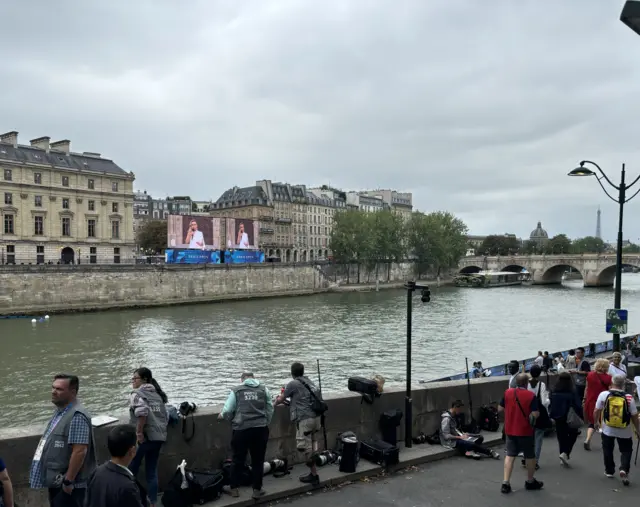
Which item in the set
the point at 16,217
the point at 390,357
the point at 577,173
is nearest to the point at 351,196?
the point at 16,217

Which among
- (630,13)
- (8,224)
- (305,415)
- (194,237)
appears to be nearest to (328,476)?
(305,415)

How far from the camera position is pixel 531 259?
92.1 metres

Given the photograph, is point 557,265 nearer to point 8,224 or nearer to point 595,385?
point 8,224

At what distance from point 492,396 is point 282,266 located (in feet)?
190

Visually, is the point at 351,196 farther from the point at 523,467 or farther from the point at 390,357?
the point at 523,467

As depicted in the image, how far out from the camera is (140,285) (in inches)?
2030

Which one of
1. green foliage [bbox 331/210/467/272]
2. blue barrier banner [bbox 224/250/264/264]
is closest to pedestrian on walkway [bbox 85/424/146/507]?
blue barrier banner [bbox 224/250/264/264]

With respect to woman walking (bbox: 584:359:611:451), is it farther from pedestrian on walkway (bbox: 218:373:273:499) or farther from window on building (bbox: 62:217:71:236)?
window on building (bbox: 62:217:71:236)

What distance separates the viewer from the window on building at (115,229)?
6359 centimetres

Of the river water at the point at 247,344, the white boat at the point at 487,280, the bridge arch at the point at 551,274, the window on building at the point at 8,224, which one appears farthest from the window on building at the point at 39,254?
the bridge arch at the point at 551,274

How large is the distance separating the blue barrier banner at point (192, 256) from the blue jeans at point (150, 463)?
1969 inches

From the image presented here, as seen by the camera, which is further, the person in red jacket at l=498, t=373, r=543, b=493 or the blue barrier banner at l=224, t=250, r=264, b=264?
the blue barrier banner at l=224, t=250, r=264, b=264

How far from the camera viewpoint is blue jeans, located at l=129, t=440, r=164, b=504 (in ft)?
17.2

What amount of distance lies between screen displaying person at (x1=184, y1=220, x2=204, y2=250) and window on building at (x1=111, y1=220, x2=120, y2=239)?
13.8m
